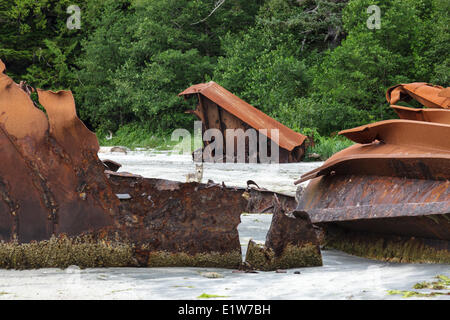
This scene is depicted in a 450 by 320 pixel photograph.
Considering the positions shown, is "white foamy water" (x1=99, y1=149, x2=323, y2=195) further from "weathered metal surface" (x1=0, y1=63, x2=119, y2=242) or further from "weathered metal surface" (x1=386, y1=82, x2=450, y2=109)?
→ "weathered metal surface" (x1=0, y1=63, x2=119, y2=242)

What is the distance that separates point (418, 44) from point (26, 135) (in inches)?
739

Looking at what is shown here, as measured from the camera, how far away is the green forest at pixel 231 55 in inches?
765

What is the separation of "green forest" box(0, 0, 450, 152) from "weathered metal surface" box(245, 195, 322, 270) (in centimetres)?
1255

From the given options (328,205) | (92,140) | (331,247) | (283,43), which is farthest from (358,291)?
(283,43)

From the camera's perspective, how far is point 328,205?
3.71 m

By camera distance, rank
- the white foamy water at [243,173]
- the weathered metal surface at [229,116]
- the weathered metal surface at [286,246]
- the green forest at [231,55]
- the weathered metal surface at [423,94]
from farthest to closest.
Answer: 1. the green forest at [231,55]
2. the weathered metal surface at [229,116]
3. the white foamy water at [243,173]
4. the weathered metal surface at [423,94]
5. the weathered metal surface at [286,246]

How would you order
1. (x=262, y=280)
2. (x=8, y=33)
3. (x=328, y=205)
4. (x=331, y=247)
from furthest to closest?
(x=8, y=33) → (x=331, y=247) → (x=328, y=205) → (x=262, y=280)

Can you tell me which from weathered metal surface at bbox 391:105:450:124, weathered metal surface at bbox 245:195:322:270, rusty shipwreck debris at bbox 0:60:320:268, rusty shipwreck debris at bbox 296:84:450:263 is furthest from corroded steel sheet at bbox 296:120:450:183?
rusty shipwreck debris at bbox 0:60:320:268

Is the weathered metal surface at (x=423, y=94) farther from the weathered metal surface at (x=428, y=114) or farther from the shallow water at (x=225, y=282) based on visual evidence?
the shallow water at (x=225, y=282)

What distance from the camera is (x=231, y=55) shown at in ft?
77.7

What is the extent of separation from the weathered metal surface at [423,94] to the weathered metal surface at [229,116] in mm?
7320

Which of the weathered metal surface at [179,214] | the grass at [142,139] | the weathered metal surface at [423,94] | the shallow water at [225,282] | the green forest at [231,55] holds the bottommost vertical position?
the grass at [142,139]

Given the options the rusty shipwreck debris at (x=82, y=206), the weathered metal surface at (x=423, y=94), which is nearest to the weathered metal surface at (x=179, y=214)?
the rusty shipwreck debris at (x=82, y=206)

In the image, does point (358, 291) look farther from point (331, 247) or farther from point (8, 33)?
point (8, 33)
